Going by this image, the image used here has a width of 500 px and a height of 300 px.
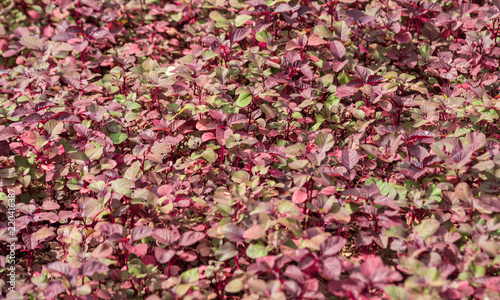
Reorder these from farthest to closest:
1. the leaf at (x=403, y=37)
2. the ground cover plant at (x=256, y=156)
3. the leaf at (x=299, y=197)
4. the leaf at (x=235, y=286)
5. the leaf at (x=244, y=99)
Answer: the leaf at (x=403, y=37) < the leaf at (x=244, y=99) < the leaf at (x=299, y=197) < the ground cover plant at (x=256, y=156) < the leaf at (x=235, y=286)

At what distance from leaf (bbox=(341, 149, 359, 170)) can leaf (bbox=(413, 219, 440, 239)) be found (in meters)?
0.55

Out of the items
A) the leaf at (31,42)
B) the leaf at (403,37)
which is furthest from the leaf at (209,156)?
the leaf at (31,42)

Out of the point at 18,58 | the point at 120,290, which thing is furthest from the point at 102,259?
the point at 18,58

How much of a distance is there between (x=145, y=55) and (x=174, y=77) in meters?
0.77

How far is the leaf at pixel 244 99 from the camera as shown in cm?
312

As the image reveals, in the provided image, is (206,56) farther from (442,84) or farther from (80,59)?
(442,84)

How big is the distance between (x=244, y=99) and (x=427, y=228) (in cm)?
Answer: 150

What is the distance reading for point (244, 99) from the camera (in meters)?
3.17

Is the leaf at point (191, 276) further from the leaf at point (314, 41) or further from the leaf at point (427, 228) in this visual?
the leaf at point (314, 41)

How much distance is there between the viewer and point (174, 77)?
11.4 feet

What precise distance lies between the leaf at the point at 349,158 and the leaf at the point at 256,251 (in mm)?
793

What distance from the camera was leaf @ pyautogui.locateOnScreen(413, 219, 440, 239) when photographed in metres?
2.34

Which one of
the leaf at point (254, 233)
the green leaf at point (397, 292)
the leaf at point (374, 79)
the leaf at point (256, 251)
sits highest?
the leaf at point (374, 79)

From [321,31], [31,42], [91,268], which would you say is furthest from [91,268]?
[31,42]
